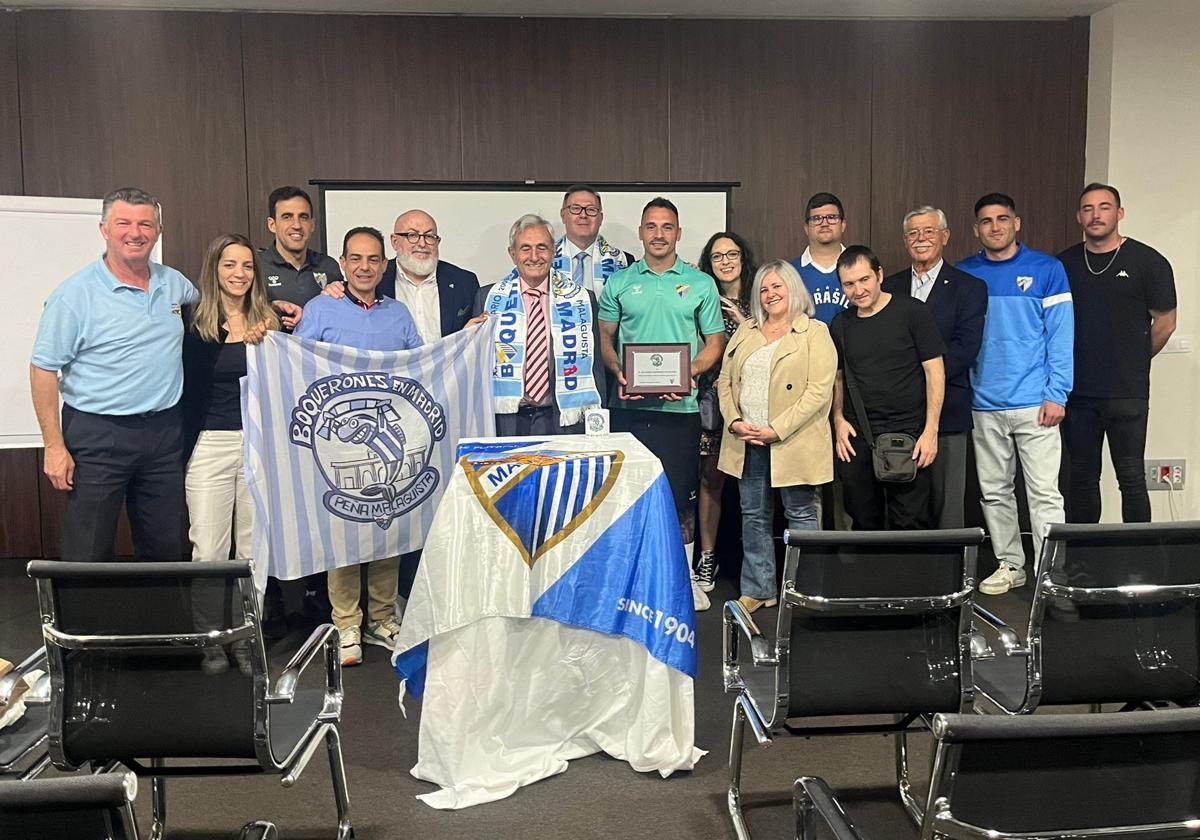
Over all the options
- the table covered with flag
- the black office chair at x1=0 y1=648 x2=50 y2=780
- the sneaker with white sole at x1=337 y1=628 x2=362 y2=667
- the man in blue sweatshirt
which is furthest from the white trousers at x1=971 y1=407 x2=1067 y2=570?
the black office chair at x1=0 y1=648 x2=50 y2=780

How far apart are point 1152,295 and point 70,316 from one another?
4.69 metres

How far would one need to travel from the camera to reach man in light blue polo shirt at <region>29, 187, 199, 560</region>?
11.3 ft

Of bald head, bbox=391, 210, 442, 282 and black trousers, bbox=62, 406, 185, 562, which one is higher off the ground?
bald head, bbox=391, 210, 442, 282

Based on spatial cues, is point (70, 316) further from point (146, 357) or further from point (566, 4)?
point (566, 4)

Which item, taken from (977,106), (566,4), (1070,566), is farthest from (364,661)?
(977,106)

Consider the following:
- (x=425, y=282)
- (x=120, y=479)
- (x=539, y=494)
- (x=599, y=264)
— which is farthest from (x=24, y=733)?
(x=599, y=264)

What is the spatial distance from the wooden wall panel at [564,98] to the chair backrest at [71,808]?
4689 mm

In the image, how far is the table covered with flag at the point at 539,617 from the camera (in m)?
2.67

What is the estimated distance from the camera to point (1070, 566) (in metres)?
2.11

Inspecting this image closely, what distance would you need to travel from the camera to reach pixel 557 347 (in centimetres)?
403

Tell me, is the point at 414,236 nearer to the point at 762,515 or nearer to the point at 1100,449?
the point at 762,515

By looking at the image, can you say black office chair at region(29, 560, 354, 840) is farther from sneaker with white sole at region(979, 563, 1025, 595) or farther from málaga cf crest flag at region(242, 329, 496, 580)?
sneaker with white sole at region(979, 563, 1025, 595)

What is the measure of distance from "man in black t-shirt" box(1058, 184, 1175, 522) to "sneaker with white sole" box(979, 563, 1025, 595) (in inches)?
16.8

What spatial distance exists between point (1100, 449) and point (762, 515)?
5.98 ft
